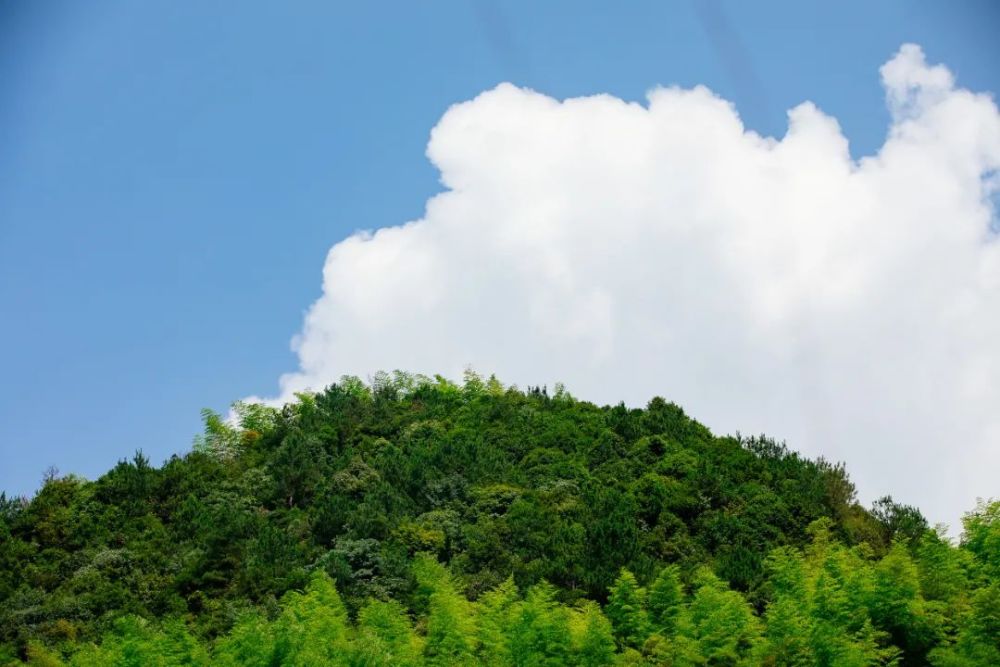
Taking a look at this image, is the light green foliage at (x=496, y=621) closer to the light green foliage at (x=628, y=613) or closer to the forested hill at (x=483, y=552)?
the forested hill at (x=483, y=552)

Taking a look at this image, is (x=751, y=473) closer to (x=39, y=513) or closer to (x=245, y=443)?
(x=245, y=443)

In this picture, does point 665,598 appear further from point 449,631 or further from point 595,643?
point 449,631

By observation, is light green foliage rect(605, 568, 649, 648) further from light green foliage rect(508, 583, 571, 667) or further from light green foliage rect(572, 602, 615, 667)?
Result: light green foliage rect(508, 583, 571, 667)

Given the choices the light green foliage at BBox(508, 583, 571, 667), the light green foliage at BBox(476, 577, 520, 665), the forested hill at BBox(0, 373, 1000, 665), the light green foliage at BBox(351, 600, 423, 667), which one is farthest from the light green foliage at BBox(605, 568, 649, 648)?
the light green foliage at BBox(351, 600, 423, 667)

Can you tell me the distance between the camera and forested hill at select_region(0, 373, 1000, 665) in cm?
3562

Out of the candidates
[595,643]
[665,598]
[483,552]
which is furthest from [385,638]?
[483,552]

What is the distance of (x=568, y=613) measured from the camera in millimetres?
39406

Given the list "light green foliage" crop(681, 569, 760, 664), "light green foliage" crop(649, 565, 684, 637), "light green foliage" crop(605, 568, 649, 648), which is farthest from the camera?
"light green foliage" crop(649, 565, 684, 637)

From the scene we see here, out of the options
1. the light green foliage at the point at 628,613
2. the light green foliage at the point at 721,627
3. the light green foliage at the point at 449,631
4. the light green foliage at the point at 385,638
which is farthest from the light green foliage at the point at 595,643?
the light green foliage at the point at 385,638

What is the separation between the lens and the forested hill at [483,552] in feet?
117

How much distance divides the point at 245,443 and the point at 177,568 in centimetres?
1633

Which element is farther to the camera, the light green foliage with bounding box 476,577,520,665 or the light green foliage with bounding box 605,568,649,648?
the light green foliage with bounding box 605,568,649,648

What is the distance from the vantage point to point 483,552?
47.4 metres

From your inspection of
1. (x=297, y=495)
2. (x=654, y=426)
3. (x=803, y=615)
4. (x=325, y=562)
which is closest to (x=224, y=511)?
(x=297, y=495)
